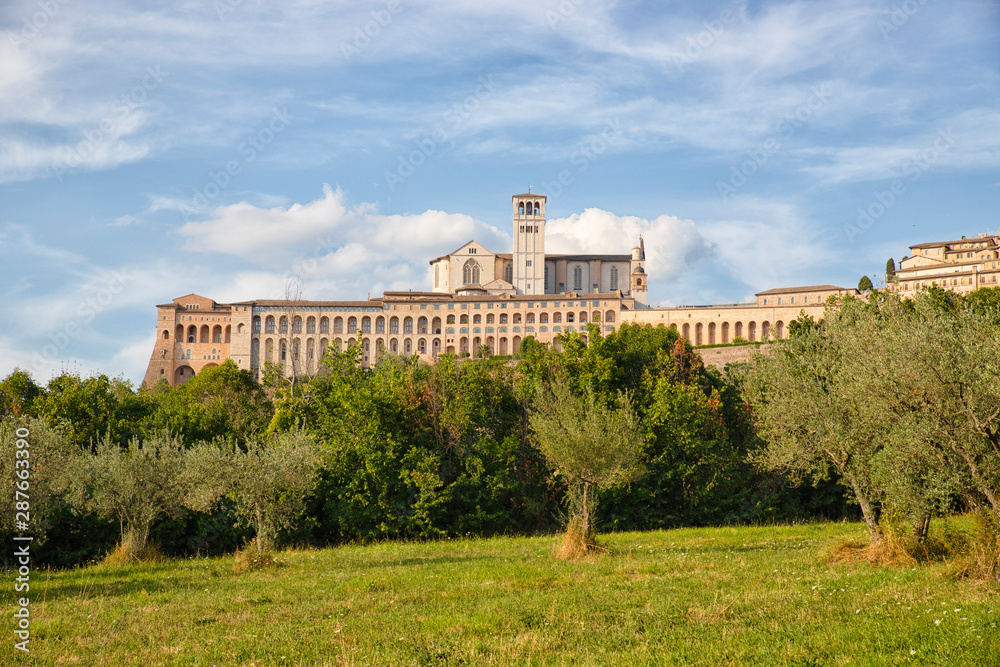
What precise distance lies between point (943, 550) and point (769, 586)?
14.4 ft

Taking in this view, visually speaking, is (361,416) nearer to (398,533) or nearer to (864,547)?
(398,533)

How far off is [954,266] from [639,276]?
136 ft

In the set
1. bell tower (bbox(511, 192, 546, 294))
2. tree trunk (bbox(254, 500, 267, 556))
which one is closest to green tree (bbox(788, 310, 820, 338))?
tree trunk (bbox(254, 500, 267, 556))

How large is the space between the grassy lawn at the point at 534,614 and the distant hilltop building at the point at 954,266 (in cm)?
9086

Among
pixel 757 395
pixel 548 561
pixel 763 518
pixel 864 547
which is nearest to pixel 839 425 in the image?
pixel 864 547

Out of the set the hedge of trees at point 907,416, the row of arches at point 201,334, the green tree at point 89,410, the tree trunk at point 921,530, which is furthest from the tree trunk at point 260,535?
the row of arches at point 201,334

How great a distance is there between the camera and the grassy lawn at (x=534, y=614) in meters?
10.1

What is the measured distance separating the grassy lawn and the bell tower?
328 feet

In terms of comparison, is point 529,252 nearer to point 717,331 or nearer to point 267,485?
point 717,331

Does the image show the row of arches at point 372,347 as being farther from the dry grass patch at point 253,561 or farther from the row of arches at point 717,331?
the dry grass patch at point 253,561

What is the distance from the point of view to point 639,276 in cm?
12025

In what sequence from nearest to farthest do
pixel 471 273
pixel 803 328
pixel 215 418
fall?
1. pixel 803 328
2. pixel 215 418
3. pixel 471 273

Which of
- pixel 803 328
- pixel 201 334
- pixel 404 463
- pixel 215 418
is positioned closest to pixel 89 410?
pixel 215 418

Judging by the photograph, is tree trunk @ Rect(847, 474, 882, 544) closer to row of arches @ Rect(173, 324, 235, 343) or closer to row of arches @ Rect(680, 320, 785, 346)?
row of arches @ Rect(680, 320, 785, 346)
